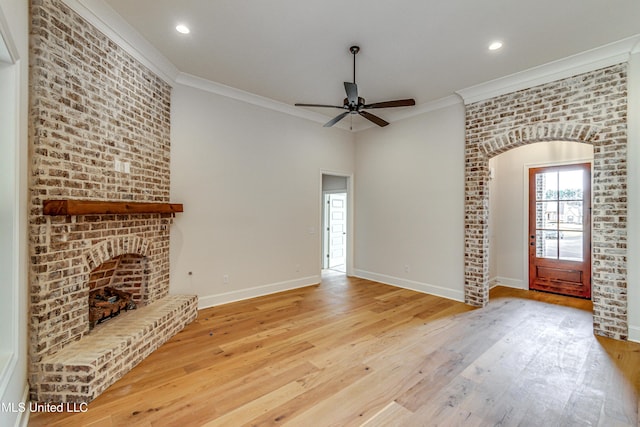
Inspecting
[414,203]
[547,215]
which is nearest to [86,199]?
[414,203]

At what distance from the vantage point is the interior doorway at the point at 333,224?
7.05 meters

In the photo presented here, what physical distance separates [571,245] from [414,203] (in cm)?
279

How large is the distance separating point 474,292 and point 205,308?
4062 mm

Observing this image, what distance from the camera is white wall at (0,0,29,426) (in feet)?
5.56

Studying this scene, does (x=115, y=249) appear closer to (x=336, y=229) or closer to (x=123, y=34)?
(x=123, y=34)

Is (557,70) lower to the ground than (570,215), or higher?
higher

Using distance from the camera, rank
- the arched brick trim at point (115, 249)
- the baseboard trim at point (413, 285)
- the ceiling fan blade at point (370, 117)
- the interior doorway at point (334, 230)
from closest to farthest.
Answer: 1. the arched brick trim at point (115, 249)
2. the ceiling fan blade at point (370, 117)
3. the baseboard trim at point (413, 285)
4. the interior doorway at point (334, 230)

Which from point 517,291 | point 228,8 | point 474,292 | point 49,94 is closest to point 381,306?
point 474,292

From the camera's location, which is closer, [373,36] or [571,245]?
[373,36]

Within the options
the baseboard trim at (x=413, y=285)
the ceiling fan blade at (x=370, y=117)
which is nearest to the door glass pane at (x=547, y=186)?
the baseboard trim at (x=413, y=285)

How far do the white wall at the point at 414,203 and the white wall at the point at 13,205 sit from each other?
4941mm

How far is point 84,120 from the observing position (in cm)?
250

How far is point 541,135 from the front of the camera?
3.65 metres

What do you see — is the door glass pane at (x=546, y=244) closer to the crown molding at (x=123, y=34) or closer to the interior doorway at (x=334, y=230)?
the interior doorway at (x=334, y=230)
